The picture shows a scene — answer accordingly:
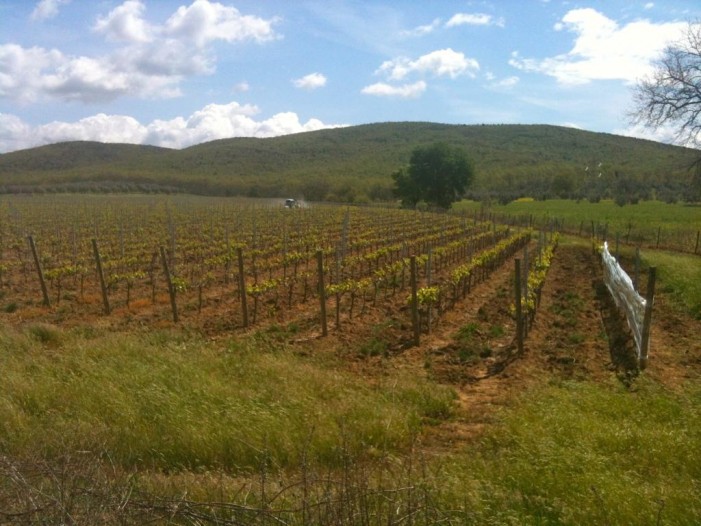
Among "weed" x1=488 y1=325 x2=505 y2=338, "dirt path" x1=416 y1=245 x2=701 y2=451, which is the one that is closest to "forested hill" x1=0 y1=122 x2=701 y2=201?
"dirt path" x1=416 y1=245 x2=701 y2=451

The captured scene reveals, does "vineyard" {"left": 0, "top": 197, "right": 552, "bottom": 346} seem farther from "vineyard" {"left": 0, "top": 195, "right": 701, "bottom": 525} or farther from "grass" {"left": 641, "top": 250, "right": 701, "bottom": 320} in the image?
"grass" {"left": 641, "top": 250, "right": 701, "bottom": 320}

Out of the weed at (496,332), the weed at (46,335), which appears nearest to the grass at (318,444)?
the weed at (46,335)

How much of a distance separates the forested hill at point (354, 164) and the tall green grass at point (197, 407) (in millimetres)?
66462

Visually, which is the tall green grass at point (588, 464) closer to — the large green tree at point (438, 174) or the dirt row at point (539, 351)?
the dirt row at point (539, 351)

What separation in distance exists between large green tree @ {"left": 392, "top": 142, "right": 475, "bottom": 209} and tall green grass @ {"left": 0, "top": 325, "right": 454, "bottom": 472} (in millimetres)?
52646

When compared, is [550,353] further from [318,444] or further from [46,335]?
[46,335]

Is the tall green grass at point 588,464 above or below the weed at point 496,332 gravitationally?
above

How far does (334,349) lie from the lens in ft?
30.8

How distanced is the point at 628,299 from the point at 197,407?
28.5 ft

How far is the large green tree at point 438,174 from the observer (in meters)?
58.3

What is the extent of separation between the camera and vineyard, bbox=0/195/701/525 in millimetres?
3662

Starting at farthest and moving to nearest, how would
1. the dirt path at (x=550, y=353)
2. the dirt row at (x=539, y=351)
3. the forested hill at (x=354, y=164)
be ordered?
the forested hill at (x=354, y=164) < the dirt row at (x=539, y=351) < the dirt path at (x=550, y=353)

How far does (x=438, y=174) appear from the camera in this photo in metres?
58.4

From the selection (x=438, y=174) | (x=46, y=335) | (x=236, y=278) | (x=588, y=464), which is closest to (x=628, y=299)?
(x=588, y=464)
